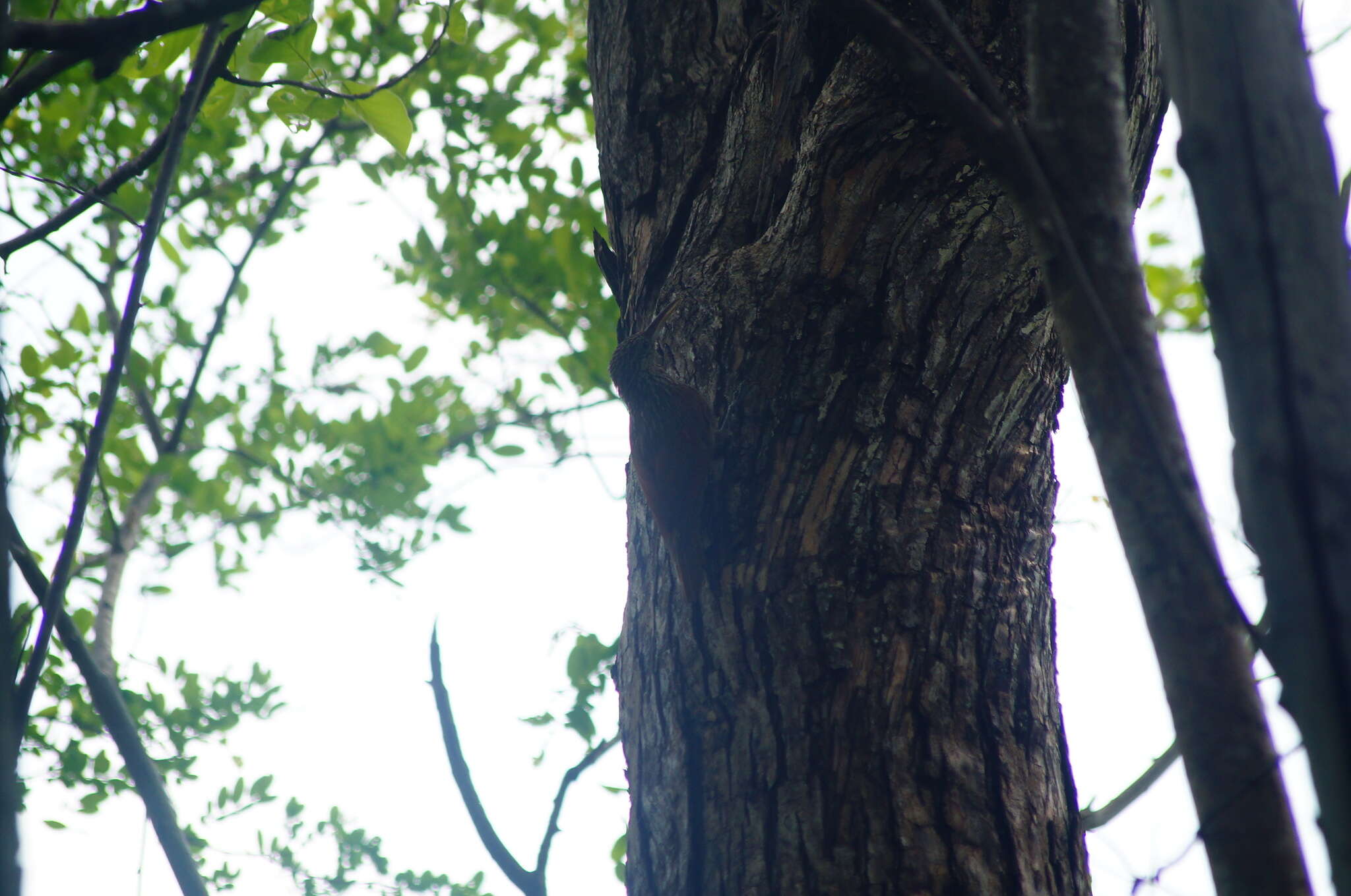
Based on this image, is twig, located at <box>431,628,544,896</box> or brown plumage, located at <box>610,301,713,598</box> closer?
twig, located at <box>431,628,544,896</box>

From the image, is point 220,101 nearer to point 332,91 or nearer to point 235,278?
point 332,91

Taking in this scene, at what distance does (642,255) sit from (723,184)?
210 millimetres

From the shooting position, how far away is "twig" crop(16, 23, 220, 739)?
0.89 metres

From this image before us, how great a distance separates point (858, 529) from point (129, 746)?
0.94m

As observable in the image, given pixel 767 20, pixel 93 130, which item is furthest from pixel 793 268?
pixel 93 130

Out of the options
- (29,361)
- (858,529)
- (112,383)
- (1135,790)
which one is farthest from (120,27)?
(29,361)

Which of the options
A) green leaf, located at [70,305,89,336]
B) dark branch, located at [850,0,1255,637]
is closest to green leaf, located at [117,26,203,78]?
dark branch, located at [850,0,1255,637]

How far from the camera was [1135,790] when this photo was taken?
4.42 ft

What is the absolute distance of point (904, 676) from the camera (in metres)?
1.12

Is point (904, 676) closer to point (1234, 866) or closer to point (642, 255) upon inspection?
point (1234, 866)

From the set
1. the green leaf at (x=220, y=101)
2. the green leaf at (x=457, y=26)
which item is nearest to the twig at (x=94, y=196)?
the green leaf at (x=220, y=101)

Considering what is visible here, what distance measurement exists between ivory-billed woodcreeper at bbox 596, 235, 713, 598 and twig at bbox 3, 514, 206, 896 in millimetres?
681

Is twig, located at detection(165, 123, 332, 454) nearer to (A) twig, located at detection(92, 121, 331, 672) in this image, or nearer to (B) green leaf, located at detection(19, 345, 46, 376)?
(A) twig, located at detection(92, 121, 331, 672)

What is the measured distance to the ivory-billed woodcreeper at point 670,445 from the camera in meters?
1.28
